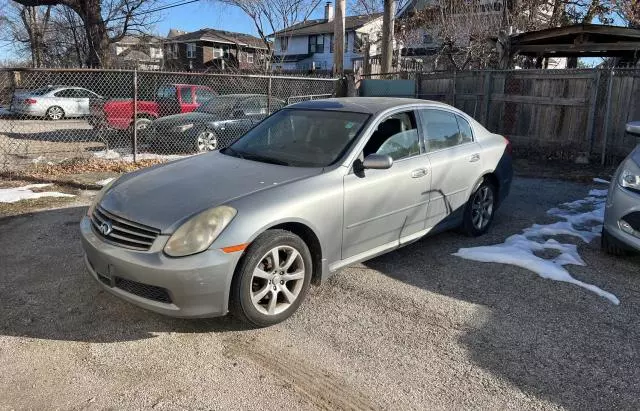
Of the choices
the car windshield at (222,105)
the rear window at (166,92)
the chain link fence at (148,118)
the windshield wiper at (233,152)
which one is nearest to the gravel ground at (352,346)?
the windshield wiper at (233,152)

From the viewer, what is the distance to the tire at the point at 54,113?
19.9 m

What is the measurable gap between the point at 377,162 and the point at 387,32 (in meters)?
12.7

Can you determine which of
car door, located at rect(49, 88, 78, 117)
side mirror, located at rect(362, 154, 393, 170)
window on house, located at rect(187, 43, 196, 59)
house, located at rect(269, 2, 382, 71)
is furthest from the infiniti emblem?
window on house, located at rect(187, 43, 196, 59)

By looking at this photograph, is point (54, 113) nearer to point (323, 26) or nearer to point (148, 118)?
point (148, 118)

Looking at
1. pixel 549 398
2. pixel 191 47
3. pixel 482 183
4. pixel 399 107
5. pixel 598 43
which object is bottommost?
pixel 549 398

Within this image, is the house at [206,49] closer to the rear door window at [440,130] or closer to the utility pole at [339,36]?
the utility pole at [339,36]

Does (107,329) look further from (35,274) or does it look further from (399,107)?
(399,107)

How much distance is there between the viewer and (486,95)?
12.4 m

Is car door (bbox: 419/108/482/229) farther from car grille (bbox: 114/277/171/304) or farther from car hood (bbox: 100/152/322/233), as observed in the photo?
car grille (bbox: 114/277/171/304)

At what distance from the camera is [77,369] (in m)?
3.05

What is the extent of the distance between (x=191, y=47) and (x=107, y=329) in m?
50.4

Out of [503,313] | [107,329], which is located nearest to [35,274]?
[107,329]

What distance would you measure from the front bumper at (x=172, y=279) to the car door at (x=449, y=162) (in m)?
2.37

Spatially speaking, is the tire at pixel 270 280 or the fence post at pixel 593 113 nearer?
the tire at pixel 270 280
